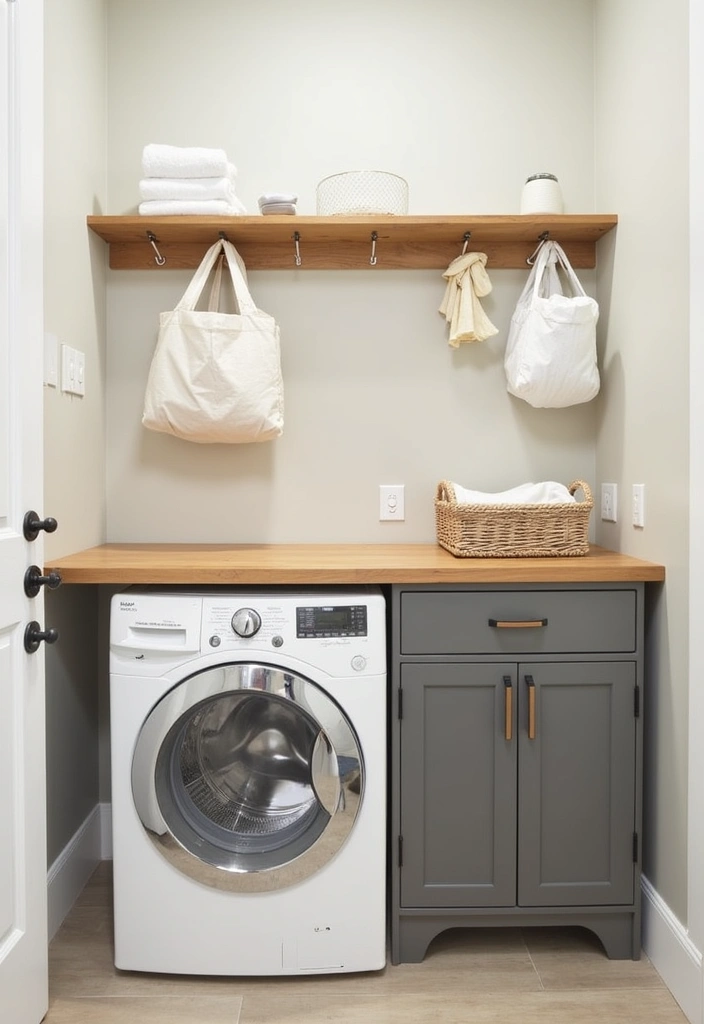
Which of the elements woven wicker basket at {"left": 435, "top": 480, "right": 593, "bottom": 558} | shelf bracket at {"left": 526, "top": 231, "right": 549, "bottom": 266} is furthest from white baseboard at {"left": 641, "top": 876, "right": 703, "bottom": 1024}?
shelf bracket at {"left": 526, "top": 231, "right": 549, "bottom": 266}

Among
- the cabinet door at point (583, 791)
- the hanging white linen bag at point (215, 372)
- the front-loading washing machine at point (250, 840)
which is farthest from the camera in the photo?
the hanging white linen bag at point (215, 372)

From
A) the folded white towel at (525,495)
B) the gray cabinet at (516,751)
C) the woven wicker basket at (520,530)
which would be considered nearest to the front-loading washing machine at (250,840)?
the gray cabinet at (516,751)

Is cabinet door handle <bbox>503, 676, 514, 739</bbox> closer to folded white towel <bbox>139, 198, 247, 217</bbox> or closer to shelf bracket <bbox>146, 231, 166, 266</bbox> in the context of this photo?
folded white towel <bbox>139, 198, 247, 217</bbox>

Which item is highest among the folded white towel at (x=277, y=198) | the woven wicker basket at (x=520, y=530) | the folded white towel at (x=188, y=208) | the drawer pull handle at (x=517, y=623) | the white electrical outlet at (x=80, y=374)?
the folded white towel at (x=277, y=198)

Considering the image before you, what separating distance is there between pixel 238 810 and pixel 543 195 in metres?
1.89

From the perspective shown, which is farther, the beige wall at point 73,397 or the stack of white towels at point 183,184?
the stack of white towels at point 183,184

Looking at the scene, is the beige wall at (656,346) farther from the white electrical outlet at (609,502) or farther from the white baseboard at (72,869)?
the white baseboard at (72,869)

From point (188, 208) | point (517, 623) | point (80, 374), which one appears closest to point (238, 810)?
point (517, 623)

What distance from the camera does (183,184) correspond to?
6.71ft

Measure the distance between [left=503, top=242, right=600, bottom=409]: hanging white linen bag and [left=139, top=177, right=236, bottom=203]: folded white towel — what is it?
3.03 ft

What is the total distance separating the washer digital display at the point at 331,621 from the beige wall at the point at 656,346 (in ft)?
2.48

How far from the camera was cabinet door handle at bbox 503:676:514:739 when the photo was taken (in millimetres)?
1785

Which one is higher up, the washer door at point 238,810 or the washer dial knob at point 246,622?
the washer dial knob at point 246,622

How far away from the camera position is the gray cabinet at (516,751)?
1795 mm
